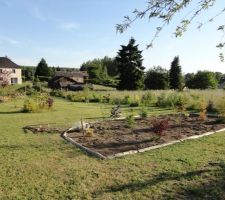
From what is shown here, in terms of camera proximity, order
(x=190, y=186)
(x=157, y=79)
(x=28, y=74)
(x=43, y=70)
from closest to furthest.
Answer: (x=190, y=186) → (x=157, y=79) → (x=43, y=70) → (x=28, y=74)

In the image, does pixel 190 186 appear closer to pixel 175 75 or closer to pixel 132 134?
pixel 132 134

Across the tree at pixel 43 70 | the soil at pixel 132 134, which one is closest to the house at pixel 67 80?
the tree at pixel 43 70

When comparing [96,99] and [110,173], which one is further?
[96,99]

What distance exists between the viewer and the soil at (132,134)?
7.48m

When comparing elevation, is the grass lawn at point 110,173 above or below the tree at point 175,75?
below

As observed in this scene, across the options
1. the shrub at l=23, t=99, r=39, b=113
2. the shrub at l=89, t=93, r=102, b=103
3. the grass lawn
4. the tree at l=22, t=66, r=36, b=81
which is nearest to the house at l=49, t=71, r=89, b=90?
the tree at l=22, t=66, r=36, b=81

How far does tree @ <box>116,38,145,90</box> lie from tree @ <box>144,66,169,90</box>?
278 centimetres

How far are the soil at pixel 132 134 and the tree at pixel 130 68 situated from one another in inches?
1272

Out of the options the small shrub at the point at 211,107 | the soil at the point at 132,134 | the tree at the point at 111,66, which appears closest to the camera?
the soil at the point at 132,134

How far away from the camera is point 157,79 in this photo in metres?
46.0

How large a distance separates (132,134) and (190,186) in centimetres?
408

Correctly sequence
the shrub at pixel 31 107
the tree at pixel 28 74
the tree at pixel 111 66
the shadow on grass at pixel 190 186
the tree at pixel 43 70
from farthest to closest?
1. the tree at pixel 111 66
2. the tree at pixel 43 70
3. the tree at pixel 28 74
4. the shrub at pixel 31 107
5. the shadow on grass at pixel 190 186

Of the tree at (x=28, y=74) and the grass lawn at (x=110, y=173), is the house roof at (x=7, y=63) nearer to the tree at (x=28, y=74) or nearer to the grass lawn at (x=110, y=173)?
the tree at (x=28, y=74)

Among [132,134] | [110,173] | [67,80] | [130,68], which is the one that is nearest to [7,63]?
[67,80]
